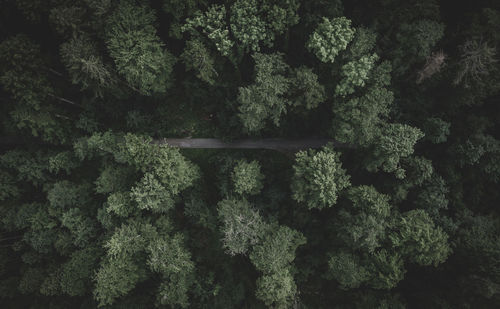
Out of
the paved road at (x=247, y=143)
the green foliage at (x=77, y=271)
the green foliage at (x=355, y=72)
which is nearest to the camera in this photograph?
the green foliage at (x=355, y=72)

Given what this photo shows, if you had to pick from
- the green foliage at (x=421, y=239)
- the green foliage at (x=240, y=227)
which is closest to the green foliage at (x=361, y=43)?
the green foliage at (x=421, y=239)

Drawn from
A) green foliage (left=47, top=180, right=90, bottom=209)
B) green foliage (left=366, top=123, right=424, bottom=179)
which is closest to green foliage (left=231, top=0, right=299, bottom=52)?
green foliage (left=366, top=123, right=424, bottom=179)

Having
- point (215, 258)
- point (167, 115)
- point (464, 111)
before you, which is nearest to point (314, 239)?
point (215, 258)

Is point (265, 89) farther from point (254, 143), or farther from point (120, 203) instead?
point (120, 203)

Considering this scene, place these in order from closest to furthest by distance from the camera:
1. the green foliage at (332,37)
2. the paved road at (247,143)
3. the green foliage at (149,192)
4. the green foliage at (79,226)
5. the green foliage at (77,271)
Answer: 1. the green foliage at (332,37)
2. the green foliage at (149,192)
3. the green foliage at (77,271)
4. the green foliage at (79,226)
5. the paved road at (247,143)

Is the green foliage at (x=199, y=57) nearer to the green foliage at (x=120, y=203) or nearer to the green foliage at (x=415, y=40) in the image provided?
the green foliage at (x=120, y=203)

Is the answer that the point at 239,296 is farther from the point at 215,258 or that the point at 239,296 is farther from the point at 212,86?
the point at 212,86

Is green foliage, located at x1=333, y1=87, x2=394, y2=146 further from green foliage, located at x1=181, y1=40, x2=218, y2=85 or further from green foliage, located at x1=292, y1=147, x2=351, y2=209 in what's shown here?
green foliage, located at x1=181, y1=40, x2=218, y2=85
